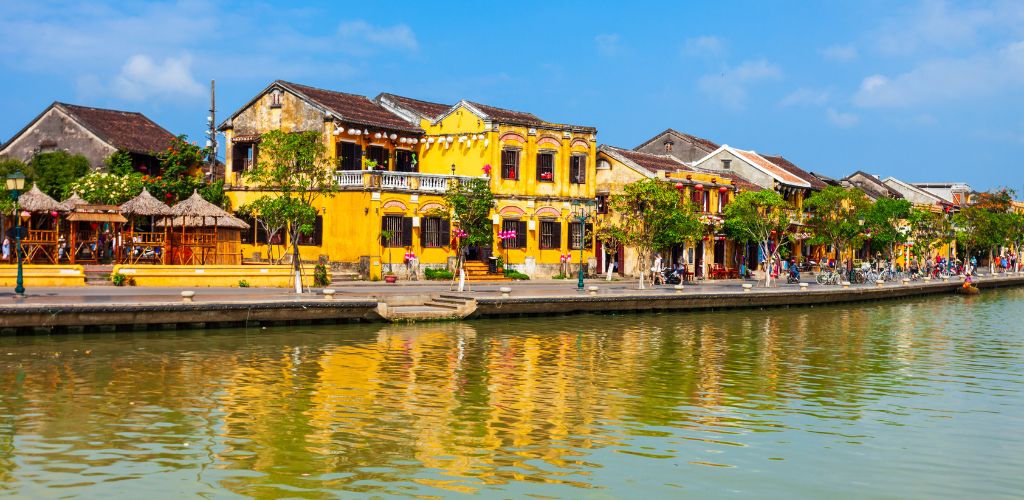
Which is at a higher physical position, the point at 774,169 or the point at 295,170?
the point at 774,169

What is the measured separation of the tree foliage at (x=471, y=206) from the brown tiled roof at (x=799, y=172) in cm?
3832

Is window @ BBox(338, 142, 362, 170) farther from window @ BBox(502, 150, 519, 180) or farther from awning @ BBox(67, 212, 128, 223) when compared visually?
awning @ BBox(67, 212, 128, 223)

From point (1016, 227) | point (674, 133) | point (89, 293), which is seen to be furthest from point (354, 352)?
point (1016, 227)

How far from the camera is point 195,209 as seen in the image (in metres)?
42.4

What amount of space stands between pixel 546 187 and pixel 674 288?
31.9 ft

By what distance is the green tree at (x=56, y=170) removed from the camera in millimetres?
53812

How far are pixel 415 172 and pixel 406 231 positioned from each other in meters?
4.42

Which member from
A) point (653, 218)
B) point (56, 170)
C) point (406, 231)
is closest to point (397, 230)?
point (406, 231)

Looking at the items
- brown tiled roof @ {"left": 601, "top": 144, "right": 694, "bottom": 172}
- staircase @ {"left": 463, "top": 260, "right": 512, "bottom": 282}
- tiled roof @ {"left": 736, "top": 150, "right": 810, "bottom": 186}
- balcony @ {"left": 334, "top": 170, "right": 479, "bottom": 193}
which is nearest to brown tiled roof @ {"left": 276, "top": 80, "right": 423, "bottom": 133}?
balcony @ {"left": 334, "top": 170, "right": 479, "bottom": 193}

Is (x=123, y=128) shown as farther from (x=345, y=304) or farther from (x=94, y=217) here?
(x=345, y=304)

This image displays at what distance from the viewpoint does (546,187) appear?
182 feet

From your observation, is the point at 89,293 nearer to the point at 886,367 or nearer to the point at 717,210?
the point at 886,367

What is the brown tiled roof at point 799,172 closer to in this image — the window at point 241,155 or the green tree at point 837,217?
the green tree at point 837,217

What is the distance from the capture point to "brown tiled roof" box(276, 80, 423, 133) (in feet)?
167
